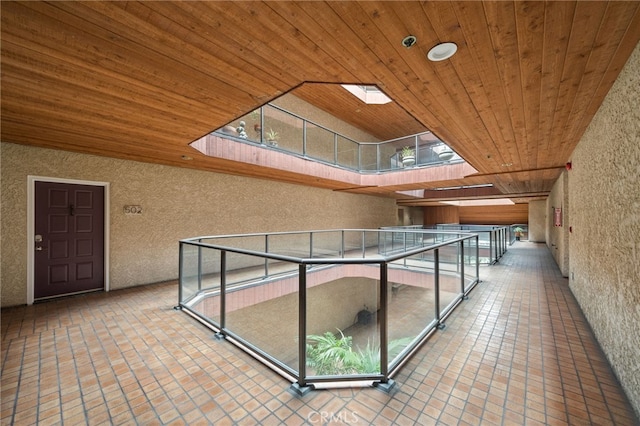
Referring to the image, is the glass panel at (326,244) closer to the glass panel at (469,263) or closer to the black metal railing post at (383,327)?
the glass panel at (469,263)

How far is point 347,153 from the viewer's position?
26.8ft

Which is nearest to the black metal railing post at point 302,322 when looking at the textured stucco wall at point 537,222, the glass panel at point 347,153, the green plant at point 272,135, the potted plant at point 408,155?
the green plant at point 272,135

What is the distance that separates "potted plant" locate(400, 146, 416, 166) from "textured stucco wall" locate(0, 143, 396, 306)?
3391mm

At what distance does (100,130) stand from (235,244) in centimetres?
350

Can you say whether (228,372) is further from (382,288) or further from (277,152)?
(277,152)

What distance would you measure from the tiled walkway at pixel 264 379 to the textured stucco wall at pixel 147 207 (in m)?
1.39

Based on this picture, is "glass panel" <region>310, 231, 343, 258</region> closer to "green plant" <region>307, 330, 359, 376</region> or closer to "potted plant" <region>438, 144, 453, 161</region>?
"potted plant" <region>438, 144, 453, 161</region>

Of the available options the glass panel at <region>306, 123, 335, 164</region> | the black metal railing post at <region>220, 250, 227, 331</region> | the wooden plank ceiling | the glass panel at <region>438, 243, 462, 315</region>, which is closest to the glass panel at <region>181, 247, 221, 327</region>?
the black metal railing post at <region>220, 250, 227, 331</region>

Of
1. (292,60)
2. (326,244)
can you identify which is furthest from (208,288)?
(326,244)

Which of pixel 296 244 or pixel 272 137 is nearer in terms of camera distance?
pixel 272 137

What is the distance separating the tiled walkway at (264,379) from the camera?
1747 mm

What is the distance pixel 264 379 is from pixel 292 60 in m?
2.50

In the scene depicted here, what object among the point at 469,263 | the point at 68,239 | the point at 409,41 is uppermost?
the point at 409,41

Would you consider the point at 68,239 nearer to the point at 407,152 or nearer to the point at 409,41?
the point at 409,41
